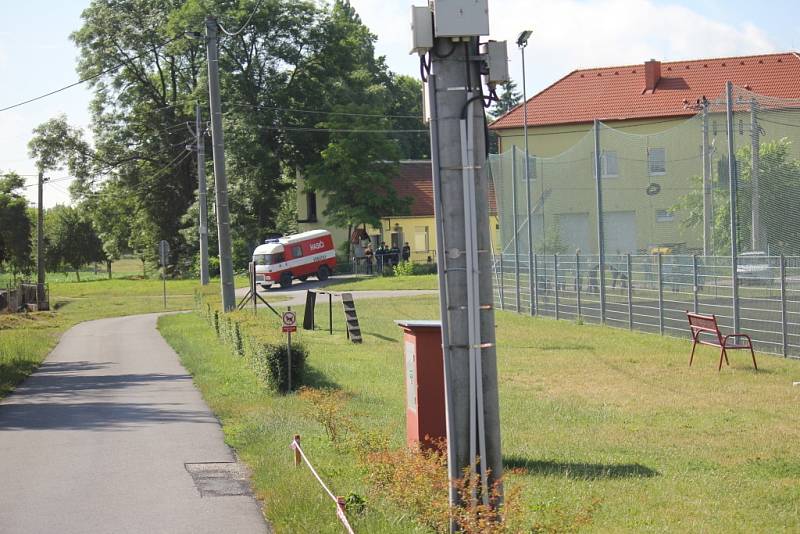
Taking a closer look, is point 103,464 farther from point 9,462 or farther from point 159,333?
point 159,333

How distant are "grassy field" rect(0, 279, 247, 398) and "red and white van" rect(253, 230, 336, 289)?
139 inches

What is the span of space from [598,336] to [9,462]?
51.7 feet

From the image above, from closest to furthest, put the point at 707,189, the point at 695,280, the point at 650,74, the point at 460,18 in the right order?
the point at 460,18
the point at 707,189
the point at 695,280
the point at 650,74

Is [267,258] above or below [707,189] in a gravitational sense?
below

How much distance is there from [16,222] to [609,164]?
64178mm

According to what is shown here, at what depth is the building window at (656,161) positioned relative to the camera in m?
23.9

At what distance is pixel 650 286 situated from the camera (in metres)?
25.2

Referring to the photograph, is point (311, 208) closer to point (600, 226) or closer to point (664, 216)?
point (600, 226)

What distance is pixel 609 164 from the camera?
86.9 ft

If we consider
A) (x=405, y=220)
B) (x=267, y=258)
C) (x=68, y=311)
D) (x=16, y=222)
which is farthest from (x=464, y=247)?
(x=16, y=222)

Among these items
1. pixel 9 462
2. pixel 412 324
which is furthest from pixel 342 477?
pixel 9 462

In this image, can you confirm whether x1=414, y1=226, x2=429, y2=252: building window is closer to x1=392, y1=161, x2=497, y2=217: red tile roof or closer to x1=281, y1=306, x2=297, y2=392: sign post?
x1=392, y1=161, x2=497, y2=217: red tile roof

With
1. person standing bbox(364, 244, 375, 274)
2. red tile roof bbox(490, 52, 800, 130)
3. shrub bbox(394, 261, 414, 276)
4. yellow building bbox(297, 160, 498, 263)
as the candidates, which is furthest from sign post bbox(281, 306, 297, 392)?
yellow building bbox(297, 160, 498, 263)

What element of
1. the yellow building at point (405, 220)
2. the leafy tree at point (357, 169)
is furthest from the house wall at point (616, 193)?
the yellow building at point (405, 220)
